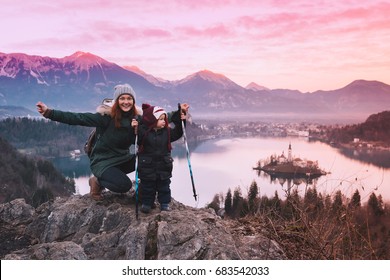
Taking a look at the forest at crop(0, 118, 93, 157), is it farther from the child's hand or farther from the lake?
the child's hand

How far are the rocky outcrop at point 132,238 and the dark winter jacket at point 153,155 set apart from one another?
11.8 inches

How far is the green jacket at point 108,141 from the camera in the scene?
2834 millimetres

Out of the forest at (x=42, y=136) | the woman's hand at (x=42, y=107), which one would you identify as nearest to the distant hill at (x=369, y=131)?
the woman's hand at (x=42, y=107)

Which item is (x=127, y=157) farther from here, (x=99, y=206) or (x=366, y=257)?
(x=366, y=257)

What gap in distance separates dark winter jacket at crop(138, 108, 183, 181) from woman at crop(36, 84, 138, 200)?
169 mm

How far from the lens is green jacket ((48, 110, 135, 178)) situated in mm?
2834

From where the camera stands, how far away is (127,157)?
2994mm

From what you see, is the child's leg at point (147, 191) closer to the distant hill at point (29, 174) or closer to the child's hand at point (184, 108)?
the child's hand at point (184, 108)

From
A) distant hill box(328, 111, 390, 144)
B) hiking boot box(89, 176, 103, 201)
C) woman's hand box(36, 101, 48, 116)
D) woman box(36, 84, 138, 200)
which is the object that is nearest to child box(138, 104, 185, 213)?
woman box(36, 84, 138, 200)

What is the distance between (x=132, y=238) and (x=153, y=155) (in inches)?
24.7

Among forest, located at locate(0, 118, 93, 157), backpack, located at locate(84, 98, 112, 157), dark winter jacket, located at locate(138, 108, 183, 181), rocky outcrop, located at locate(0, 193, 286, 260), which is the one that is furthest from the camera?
forest, located at locate(0, 118, 93, 157)

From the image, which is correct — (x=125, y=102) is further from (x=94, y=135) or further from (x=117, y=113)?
(x=94, y=135)

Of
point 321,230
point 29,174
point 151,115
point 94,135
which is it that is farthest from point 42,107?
point 29,174

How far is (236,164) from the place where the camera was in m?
36.2
